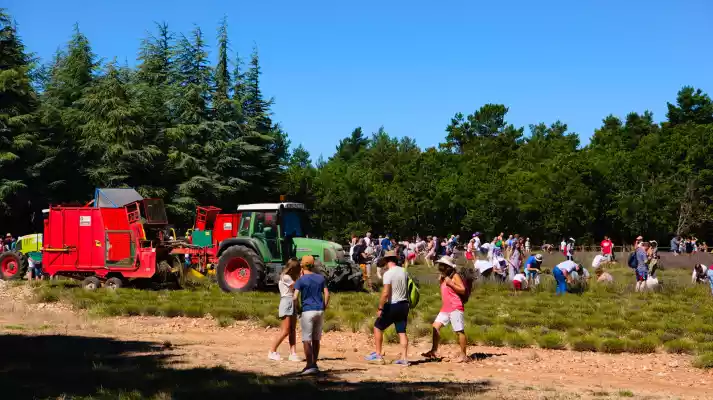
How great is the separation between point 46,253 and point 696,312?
660 inches

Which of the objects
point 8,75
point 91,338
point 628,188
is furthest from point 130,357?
point 628,188

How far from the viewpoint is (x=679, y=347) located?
44.6 ft

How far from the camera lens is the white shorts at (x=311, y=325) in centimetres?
1084

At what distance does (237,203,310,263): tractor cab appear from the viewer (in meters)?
22.7

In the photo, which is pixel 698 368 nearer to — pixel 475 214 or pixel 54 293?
pixel 54 293

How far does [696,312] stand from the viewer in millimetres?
18188

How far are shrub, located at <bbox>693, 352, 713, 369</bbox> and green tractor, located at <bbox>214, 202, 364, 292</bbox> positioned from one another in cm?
1119

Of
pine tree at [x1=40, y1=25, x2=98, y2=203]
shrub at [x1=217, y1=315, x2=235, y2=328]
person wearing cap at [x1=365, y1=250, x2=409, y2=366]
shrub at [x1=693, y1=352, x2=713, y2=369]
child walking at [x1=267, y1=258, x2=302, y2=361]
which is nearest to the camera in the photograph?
person wearing cap at [x1=365, y1=250, x2=409, y2=366]

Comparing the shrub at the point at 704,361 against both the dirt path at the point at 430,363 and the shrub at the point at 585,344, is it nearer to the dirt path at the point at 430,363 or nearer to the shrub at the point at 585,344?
the dirt path at the point at 430,363

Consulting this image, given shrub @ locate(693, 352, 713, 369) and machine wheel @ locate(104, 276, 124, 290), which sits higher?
machine wheel @ locate(104, 276, 124, 290)

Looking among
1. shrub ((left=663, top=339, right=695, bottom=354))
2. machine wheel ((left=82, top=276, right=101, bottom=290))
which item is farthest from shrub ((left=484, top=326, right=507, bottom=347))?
machine wheel ((left=82, top=276, right=101, bottom=290))

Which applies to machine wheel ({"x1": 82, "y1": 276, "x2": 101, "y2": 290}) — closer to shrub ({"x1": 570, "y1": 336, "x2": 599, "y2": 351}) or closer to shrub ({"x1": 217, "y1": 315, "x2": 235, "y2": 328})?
shrub ({"x1": 217, "y1": 315, "x2": 235, "y2": 328})

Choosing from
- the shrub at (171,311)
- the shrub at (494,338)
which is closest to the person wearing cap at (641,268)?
the shrub at (494,338)

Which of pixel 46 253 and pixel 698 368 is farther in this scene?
pixel 46 253
